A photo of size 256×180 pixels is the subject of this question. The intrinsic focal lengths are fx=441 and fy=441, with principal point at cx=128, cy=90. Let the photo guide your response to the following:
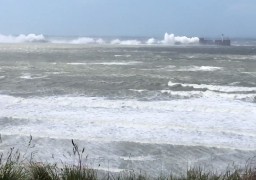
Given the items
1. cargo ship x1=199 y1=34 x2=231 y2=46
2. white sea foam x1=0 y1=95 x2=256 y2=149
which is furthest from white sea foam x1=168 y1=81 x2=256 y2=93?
cargo ship x1=199 y1=34 x2=231 y2=46

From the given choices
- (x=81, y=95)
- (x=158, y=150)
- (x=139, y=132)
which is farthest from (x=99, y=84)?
(x=158, y=150)

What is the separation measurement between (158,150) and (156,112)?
452cm

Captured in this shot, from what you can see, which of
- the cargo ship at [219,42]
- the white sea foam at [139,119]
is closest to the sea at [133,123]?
the white sea foam at [139,119]

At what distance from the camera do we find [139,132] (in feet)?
41.9

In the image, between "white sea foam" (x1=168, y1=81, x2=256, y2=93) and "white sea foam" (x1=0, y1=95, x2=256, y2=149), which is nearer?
"white sea foam" (x1=0, y1=95, x2=256, y2=149)

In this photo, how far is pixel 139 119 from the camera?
1441cm

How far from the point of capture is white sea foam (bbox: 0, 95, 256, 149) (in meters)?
12.2

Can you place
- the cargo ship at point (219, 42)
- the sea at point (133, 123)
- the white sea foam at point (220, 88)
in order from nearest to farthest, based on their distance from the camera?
the sea at point (133, 123)
the white sea foam at point (220, 88)
the cargo ship at point (219, 42)

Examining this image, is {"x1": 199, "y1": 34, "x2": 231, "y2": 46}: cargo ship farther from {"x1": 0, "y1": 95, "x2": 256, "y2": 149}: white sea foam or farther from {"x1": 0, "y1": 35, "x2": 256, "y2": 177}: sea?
{"x1": 0, "y1": 95, "x2": 256, "y2": 149}: white sea foam

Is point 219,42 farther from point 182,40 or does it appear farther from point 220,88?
point 220,88

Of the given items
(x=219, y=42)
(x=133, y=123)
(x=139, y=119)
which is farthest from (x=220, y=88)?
(x=219, y=42)

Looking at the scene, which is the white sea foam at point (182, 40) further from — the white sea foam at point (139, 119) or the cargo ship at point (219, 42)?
the white sea foam at point (139, 119)

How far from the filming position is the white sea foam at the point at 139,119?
40.1 feet

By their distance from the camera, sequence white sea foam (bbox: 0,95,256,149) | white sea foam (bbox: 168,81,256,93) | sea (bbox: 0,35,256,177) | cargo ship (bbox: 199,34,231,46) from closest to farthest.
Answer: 1. sea (bbox: 0,35,256,177)
2. white sea foam (bbox: 0,95,256,149)
3. white sea foam (bbox: 168,81,256,93)
4. cargo ship (bbox: 199,34,231,46)
